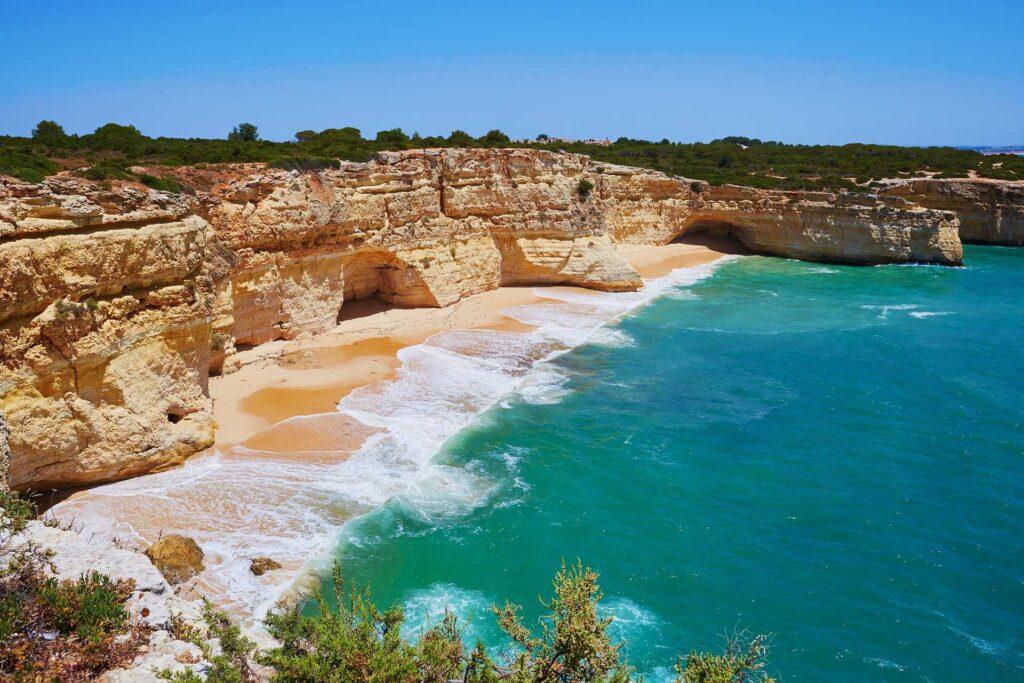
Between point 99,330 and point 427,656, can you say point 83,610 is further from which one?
point 99,330

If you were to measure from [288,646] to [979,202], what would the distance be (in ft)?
209

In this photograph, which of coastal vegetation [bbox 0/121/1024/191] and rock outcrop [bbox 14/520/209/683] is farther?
coastal vegetation [bbox 0/121/1024/191]

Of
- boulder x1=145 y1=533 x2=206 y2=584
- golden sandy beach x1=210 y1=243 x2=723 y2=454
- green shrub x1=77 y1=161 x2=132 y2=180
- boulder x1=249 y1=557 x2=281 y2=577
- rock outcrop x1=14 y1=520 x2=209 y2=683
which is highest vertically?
green shrub x1=77 y1=161 x2=132 y2=180

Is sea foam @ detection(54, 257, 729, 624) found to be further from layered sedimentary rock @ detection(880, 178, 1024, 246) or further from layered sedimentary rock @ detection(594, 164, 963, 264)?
layered sedimentary rock @ detection(880, 178, 1024, 246)

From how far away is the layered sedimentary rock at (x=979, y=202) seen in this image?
51.6 metres

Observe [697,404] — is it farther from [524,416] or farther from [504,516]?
[504,516]

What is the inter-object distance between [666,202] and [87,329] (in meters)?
40.6

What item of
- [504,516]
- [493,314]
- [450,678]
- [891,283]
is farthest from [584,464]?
[891,283]

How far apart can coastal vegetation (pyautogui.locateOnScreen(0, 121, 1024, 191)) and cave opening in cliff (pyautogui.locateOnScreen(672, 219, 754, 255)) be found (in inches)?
146

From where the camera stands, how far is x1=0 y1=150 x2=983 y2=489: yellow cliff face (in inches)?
577

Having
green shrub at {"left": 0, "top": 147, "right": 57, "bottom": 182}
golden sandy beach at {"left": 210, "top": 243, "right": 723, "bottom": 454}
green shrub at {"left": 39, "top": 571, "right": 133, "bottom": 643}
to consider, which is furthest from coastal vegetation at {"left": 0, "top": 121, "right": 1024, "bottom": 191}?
green shrub at {"left": 39, "top": 571, "right": 133, "bottom": 643}

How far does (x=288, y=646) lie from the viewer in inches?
325

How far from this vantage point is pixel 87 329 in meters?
15.3

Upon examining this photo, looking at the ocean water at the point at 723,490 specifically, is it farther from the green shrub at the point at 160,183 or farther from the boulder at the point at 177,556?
the green shrub at the point at 160,183
